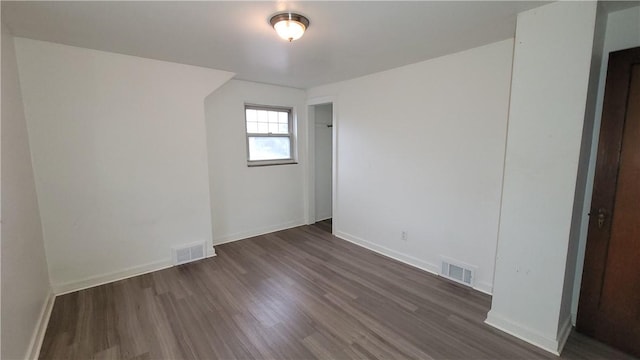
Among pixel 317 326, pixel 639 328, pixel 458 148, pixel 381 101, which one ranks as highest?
pixel 381 101

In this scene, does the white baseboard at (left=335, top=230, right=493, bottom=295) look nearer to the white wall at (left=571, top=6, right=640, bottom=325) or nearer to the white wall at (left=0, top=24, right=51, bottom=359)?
the white wall at (left=571, top=6, right=640, bottom=325)

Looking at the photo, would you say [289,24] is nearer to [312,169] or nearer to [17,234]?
[17,234]

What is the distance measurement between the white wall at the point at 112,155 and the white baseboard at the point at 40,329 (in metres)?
0.25

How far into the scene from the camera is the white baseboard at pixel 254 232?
396cm

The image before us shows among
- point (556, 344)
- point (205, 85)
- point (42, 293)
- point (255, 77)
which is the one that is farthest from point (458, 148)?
point (42, 293)

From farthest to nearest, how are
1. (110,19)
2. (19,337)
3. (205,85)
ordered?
(205,85) → (110,19) → (19,337)

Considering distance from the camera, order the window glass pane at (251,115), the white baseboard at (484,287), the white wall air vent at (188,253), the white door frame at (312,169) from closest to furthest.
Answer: the white baseboard at (484,287)
the white wall air vent at (188,253)
the window glass pane at (251,115)
the white door frame at (312,169)

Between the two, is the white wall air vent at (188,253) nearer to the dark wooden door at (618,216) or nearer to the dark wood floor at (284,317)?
the dark wood floor at (284,317)

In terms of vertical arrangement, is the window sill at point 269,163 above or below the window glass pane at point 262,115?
below

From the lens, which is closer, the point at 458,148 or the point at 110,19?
the point at 110,19

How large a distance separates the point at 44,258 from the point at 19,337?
42.7 inches

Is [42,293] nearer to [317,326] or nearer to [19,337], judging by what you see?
[19,337]

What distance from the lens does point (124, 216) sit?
2904 mm

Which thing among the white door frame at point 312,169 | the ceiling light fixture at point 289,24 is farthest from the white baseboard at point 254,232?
the ceiling light fixture at point 289,24
